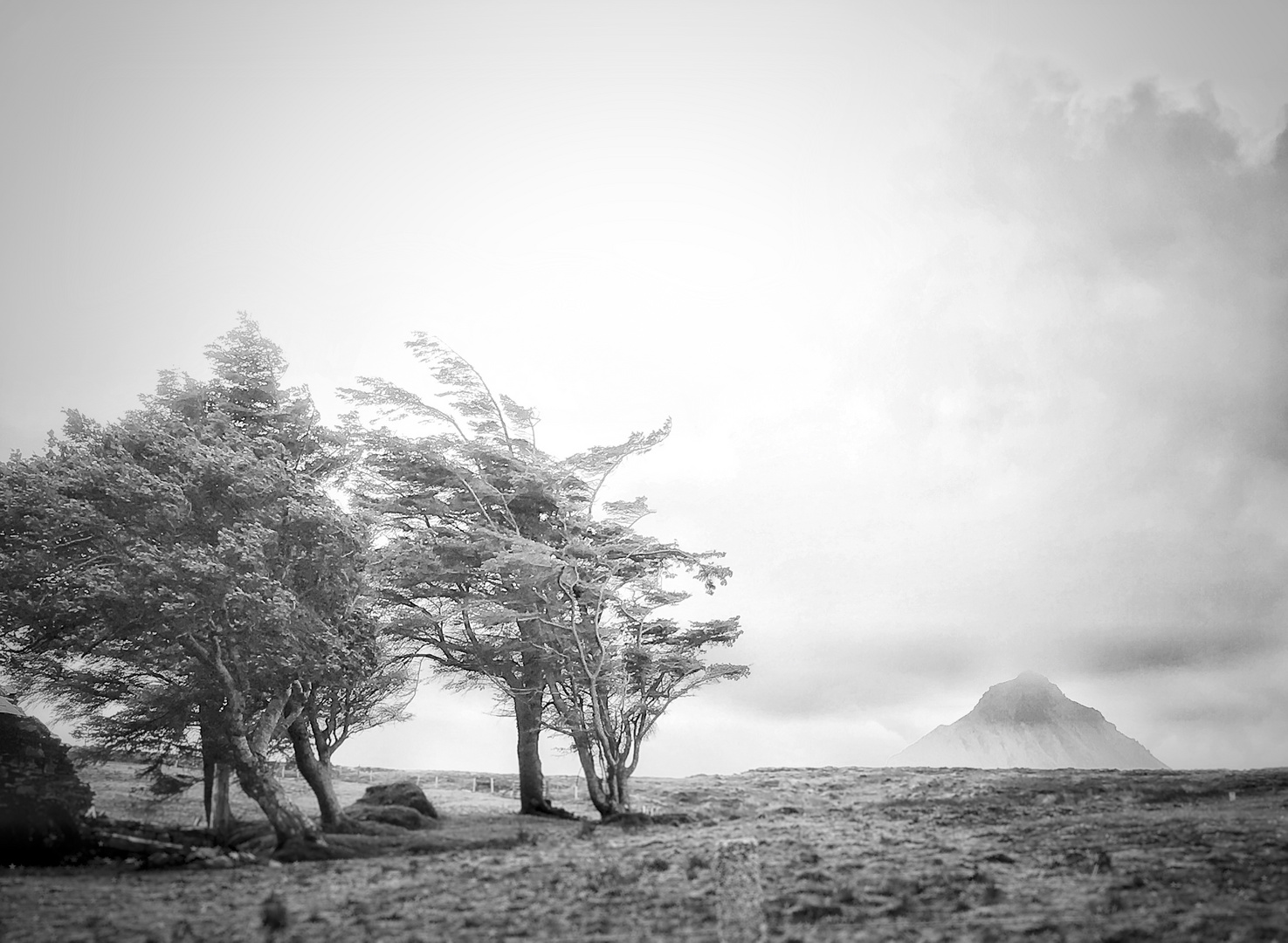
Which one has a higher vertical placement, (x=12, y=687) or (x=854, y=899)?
(x=12, y=687)

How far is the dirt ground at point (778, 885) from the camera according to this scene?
9.56m

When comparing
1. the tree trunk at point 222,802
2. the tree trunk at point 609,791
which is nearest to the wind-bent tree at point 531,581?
the tree trunk at point 609,791

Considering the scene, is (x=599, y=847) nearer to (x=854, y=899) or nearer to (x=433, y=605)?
(x=854, y=899)

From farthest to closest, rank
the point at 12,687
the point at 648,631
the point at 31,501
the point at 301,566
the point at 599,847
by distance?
the point at 648,631 → the point at 12,687 → the point at 301,566 → the point at 31,501 → the point at 599,847

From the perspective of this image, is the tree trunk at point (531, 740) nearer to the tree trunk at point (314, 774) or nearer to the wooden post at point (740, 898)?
the tree trunk at point (314, 774)

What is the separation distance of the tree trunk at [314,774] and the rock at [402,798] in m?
2.70

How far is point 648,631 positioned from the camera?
28.9m

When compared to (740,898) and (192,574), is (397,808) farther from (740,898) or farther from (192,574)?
(740,898)

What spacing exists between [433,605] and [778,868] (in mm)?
19488

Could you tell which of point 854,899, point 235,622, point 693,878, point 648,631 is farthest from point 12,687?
point 854,899

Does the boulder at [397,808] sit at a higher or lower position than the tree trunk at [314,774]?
lower

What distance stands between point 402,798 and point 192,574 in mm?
11747

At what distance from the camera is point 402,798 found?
27312 mm

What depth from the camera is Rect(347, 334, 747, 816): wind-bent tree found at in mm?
26500
